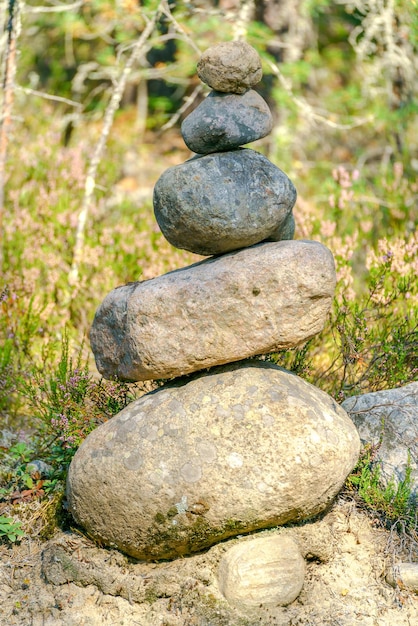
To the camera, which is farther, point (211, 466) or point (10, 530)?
point (10, 530)

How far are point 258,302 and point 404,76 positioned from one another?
6.17 m

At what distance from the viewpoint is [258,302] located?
3.60 metres

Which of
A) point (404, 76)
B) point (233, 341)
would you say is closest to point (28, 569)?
point (233, 341)

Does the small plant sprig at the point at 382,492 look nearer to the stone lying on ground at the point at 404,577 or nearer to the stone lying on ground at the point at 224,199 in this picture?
the stone lying on ground at the point at 404,577

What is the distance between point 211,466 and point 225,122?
179 centimetres

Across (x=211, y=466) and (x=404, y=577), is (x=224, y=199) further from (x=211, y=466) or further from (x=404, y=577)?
(x=404, y=577)

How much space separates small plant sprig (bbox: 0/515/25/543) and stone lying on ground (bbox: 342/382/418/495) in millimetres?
2031

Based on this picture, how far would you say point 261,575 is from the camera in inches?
138

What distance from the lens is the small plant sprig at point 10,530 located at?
395cm

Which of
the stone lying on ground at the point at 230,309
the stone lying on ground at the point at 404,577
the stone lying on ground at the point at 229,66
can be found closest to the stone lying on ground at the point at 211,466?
the stone lying on ground at the point at 230,309

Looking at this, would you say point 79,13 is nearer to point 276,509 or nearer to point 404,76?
point 404,76

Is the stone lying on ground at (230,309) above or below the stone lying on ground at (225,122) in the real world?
below

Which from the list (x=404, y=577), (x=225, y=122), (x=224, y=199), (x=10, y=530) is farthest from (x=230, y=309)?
(x=10, y=530)

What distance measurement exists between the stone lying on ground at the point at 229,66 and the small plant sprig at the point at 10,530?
2659 mm
